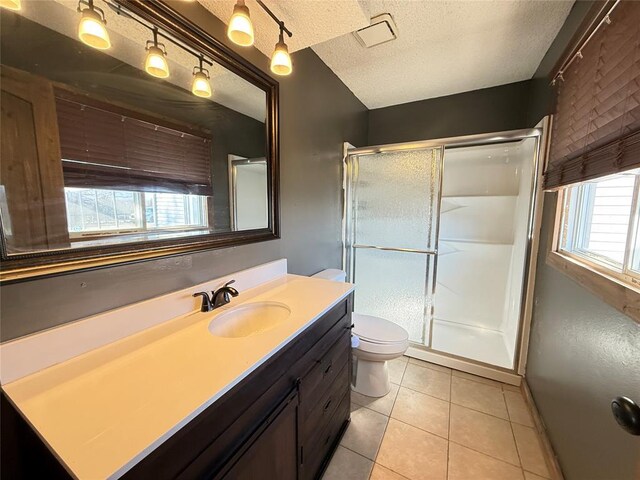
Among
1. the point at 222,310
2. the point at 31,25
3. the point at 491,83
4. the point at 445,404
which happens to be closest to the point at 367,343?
the point at 445,404

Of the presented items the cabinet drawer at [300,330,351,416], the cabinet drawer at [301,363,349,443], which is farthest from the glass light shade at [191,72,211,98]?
the cabinet drawer at [301,363,349,443]

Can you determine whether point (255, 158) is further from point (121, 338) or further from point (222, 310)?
point (121, 338)

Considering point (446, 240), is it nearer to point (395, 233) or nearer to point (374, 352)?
point (395, 233)

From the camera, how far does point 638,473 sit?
2.30 feet

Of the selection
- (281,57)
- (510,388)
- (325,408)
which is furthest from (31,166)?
(510,388)

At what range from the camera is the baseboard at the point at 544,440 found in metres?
1.22

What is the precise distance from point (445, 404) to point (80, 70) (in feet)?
7.95

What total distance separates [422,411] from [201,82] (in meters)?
2.21

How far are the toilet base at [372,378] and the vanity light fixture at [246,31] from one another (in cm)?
179

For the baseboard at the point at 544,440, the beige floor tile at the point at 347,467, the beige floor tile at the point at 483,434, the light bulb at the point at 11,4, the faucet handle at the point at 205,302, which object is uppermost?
the light bulb at the point at 11,4

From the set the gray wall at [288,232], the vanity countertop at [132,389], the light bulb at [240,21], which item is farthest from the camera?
the light bulb at [240,21]

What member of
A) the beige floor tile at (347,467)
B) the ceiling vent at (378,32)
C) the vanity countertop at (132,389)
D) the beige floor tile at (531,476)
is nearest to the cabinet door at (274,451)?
the vanity countertop at (132,389)

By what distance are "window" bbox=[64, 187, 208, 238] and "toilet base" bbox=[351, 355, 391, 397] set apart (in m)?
1.43

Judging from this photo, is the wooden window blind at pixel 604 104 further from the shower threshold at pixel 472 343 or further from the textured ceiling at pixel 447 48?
the shower threshold at pixel 472 343
